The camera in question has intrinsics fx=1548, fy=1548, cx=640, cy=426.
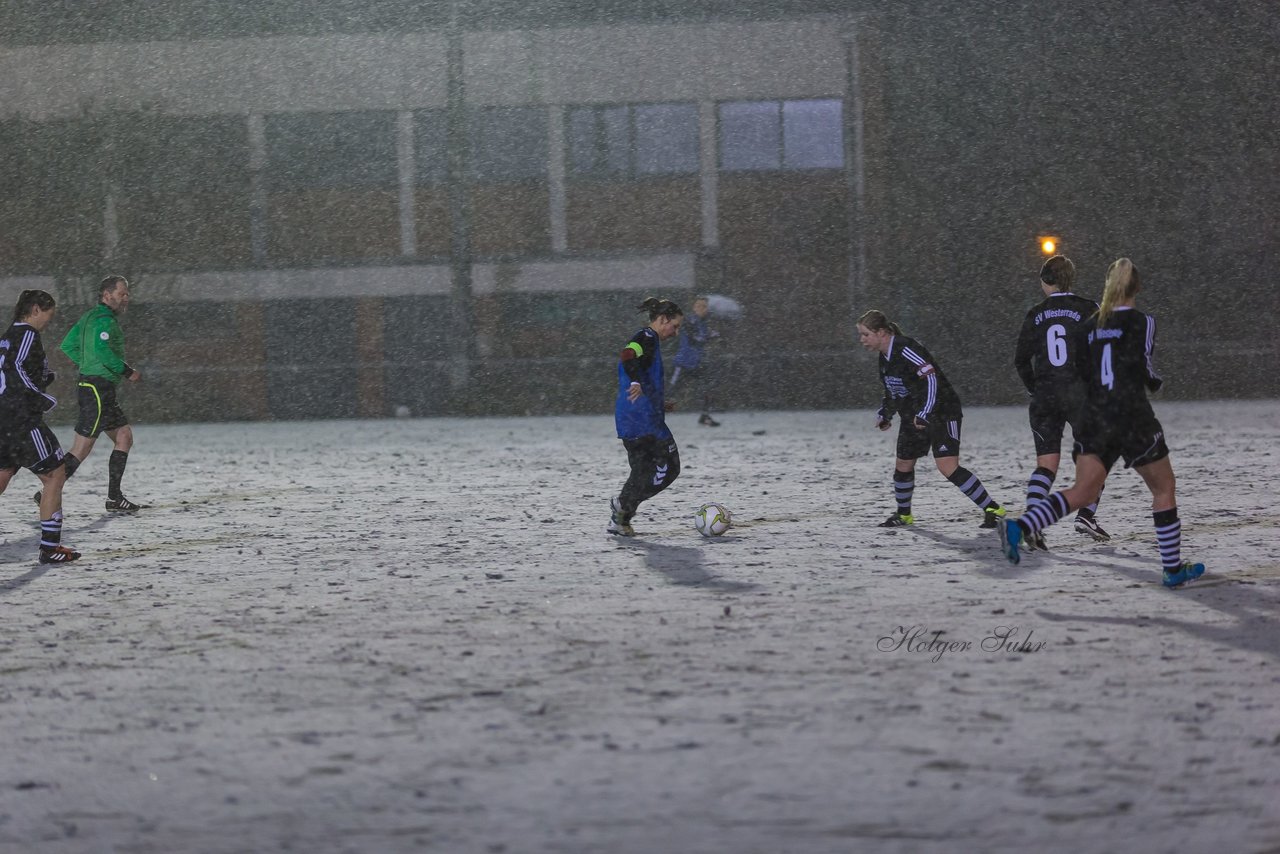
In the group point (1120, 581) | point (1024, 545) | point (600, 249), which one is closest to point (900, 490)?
point (1024, 545)

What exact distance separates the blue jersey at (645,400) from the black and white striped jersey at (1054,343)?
2267 millimetres

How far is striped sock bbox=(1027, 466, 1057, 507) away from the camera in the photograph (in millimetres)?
8453

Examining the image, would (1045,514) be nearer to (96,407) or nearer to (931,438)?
(931,438)

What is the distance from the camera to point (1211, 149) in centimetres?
3231

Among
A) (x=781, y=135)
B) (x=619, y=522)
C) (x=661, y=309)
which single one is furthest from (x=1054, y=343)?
(x=781, y=135)

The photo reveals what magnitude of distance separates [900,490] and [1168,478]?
2915 millimetres

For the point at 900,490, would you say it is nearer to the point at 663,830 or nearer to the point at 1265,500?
the point at 1265,500

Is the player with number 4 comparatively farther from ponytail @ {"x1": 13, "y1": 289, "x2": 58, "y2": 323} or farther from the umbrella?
the umbrella

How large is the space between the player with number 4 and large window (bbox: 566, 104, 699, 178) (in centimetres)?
2367

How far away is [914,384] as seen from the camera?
9781 mm

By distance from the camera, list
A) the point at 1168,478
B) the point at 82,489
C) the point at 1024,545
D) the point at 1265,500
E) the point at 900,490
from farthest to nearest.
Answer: the point at 82,489, the point at 1265,500, the point at 900,490, the point at 1024,545, the point at 1168,478

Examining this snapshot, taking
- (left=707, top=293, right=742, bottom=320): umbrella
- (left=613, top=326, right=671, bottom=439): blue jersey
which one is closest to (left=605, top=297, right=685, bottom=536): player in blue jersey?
(left=613, top=326, right=671, bottom=439): blue jersey

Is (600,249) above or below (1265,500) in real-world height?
above

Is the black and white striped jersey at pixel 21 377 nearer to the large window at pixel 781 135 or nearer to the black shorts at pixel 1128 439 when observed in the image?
the black shorts at pixel 1128 439
